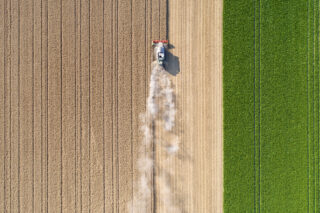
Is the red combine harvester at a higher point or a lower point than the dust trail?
higher

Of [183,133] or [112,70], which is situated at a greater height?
[112,70]

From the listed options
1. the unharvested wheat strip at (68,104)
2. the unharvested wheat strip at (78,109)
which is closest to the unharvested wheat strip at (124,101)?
the unharvested wheat strip at (78,109)

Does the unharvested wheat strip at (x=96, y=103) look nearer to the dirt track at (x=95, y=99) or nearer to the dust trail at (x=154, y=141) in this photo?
the dirt track at (x=95, y=99)

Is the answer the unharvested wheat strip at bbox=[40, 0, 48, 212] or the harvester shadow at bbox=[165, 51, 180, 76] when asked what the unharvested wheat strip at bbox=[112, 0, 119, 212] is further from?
the unharvested wheat strip at bbox=[40, 0, 48, 212]

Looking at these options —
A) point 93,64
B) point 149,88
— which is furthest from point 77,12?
point 149,88

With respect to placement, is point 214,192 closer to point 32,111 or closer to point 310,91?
point 310,91

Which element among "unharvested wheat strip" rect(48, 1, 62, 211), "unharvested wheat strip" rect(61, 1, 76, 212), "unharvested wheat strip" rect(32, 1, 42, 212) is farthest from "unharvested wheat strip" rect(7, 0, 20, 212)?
"unharvested wheat strip" rect(61, 1, 76, 212)
